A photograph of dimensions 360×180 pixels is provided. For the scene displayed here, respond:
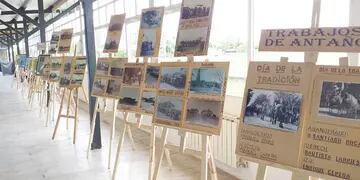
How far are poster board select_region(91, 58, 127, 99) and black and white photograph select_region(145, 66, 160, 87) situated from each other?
2.74 feet

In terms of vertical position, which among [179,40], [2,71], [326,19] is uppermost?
[326,19]

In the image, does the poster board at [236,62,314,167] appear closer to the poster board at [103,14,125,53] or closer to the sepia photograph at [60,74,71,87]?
the poster board at [103,14,125,53]

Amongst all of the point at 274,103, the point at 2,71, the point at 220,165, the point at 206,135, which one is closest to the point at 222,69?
the point at 206,135

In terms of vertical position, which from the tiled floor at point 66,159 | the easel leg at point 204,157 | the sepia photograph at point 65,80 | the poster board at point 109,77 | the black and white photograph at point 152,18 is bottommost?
the tiled floor at point 66,159

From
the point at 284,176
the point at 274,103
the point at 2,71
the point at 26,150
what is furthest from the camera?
the point at 2,71

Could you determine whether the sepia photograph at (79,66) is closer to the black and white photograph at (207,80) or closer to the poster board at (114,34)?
the poster board at (114,34)

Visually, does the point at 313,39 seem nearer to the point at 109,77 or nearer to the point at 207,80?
the point at 207,80

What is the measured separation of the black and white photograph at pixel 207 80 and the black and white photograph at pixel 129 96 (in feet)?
3.46

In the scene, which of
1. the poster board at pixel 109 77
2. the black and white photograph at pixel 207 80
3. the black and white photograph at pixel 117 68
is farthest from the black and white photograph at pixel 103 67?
the black and white photograph at pixel 207 80

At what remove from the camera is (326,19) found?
324 cm

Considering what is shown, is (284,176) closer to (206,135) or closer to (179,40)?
(206,135)

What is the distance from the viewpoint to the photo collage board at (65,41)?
7.31m

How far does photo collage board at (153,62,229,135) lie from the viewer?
9.26 ft

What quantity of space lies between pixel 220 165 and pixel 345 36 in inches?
109
